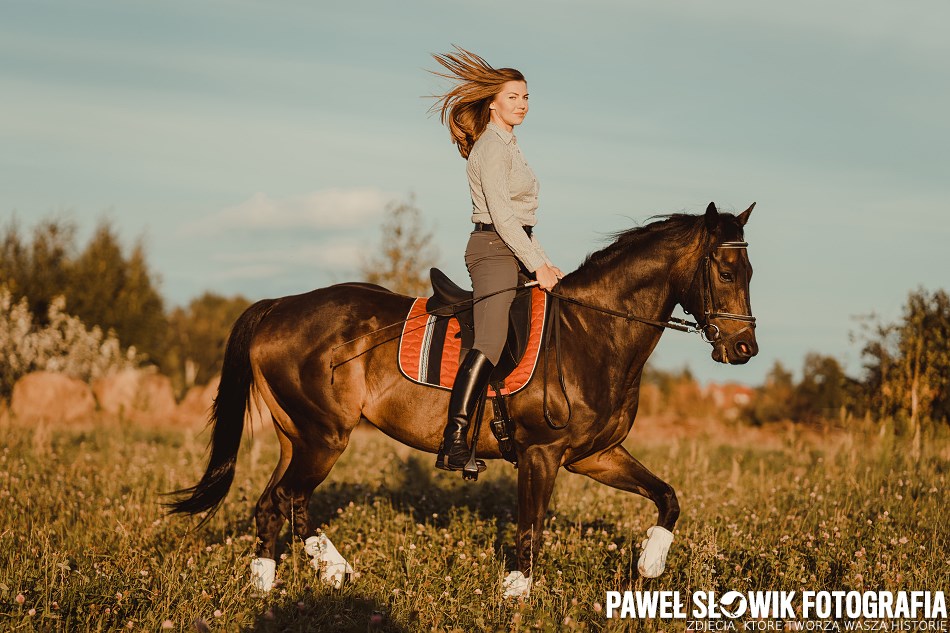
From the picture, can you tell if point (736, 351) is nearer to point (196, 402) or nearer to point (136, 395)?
point (136, 395)

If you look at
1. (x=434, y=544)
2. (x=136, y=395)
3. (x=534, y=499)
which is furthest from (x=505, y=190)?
(x=136, y=395)

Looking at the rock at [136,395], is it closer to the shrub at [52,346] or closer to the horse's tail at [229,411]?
the shrub at [52,346]

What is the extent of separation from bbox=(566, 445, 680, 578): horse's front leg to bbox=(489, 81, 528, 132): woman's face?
105 inches

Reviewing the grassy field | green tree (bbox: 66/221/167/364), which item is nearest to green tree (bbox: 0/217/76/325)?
green tree (bbox: 66/221/167/364)

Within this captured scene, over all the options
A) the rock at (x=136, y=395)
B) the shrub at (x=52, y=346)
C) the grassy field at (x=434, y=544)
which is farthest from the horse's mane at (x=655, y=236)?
the shrub at (x=52, y=346)

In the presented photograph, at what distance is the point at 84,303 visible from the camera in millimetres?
28922

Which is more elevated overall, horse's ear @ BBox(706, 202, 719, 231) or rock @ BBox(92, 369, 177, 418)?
horse's ear @ BBox(706, 202, 719, 231)

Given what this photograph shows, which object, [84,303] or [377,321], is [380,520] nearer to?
[377,321]

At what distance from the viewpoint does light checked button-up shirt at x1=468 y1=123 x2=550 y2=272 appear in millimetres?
6148

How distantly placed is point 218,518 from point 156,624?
11.6 ft

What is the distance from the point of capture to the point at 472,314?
645 centimetres

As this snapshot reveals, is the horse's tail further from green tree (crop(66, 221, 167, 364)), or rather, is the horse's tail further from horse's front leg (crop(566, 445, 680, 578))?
green tree (crop(66, 221, 167, 364))

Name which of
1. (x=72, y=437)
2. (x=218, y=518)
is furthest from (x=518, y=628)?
(x=72, y=437)

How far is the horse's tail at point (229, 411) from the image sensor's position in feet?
23.6
